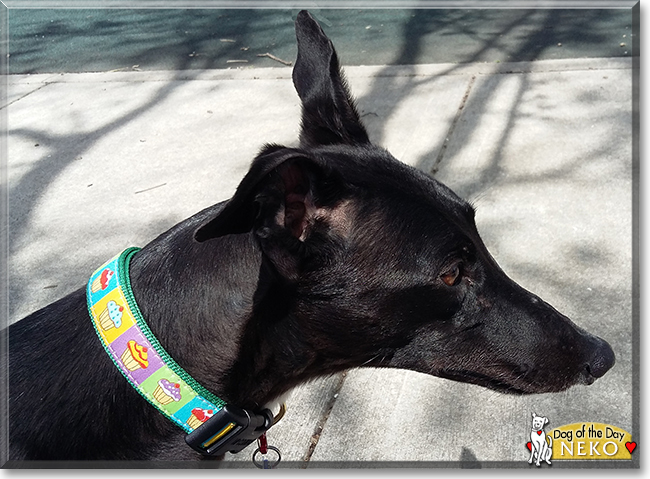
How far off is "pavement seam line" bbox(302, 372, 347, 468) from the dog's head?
849mm

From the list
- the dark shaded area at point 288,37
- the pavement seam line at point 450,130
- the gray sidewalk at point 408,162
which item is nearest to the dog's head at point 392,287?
the gray sidewalk at point 408,162

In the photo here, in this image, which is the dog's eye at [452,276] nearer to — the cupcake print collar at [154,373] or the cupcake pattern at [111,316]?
the cupcake print collar at [154,373]

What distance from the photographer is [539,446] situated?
303 cm

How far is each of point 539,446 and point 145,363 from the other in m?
1.85

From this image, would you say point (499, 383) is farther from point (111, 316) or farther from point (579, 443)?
point (111, 316)

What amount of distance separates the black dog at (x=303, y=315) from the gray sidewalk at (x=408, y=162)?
88 cm

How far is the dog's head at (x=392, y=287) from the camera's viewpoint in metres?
2.16

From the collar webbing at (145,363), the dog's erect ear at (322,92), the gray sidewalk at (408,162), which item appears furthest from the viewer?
the gray sidewalk at (408,162)

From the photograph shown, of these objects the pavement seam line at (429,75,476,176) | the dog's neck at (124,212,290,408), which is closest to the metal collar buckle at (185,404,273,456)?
the dog's neck at (124,212,290,408)

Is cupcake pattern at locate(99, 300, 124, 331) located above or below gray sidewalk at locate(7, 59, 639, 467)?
above

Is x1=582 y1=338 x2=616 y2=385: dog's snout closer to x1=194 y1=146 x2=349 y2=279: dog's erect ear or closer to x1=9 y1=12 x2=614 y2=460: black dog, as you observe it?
x1=9 y1=12 x2=614 y2=460: black dog

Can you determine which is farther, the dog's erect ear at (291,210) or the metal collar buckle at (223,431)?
the metal collar buckle at (223,431)

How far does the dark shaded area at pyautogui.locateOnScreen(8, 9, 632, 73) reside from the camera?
7.71 meters

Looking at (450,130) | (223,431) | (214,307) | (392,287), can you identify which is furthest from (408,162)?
(223,431)
